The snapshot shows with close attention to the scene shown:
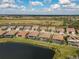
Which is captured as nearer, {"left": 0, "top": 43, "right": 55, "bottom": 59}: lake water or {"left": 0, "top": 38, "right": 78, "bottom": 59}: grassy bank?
{"left": 0, "top": 38, "right": 78, "bottom": 59}: grassy bank

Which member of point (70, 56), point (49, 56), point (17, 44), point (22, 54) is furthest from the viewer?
point (17, 44)

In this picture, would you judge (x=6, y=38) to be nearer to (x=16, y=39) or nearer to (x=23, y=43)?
(x=16, y=39)

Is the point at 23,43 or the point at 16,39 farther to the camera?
the point at 16,39

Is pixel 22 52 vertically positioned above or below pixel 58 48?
below

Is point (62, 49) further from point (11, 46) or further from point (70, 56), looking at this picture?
point (11, 46)

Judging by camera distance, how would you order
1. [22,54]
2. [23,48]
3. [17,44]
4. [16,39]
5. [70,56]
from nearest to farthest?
1. [70,56]
2. [22,54]
3. [23,48]
4. [17,44]
5. [16,39]

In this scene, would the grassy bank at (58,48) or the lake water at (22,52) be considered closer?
the grassy bank at (58,48)

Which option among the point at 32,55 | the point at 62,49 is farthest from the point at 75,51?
the point at 32,55
